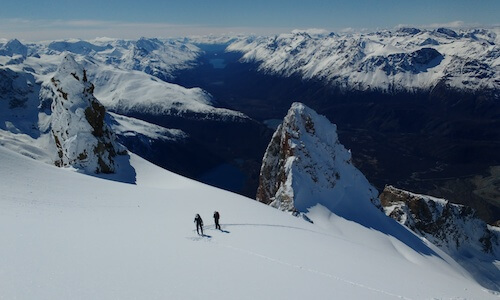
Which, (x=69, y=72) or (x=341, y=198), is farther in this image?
(x=69, y=72)

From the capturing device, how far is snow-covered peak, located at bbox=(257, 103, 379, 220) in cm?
5834

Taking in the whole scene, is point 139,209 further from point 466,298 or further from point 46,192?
point 466,298

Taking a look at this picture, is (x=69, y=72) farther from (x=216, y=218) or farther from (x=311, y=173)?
(x=216, y=218)

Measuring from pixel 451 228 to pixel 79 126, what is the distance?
3703 inches

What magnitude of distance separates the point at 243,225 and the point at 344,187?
39616 millimetres

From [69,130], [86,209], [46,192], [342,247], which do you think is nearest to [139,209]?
[86,209]

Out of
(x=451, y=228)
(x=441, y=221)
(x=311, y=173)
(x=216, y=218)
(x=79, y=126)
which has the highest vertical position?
(x=79, y=126)

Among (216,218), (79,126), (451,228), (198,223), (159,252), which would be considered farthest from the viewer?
(451,228)

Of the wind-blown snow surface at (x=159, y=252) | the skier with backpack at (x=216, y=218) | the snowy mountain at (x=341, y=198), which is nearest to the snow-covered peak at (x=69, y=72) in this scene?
the wind-blown snow surface at (x=159, y=252)

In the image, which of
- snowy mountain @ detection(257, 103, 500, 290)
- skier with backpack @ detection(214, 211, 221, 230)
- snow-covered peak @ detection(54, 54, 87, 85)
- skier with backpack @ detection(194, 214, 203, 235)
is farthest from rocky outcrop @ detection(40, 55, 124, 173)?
skier with backpack @ detection(194, 214, 203, 235)

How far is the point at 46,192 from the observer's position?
105ft

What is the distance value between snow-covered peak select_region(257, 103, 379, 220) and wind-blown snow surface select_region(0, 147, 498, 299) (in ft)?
67.8

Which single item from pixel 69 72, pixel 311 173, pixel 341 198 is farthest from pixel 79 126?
pixel 341 198

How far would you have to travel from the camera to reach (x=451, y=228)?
98375 millimetres
